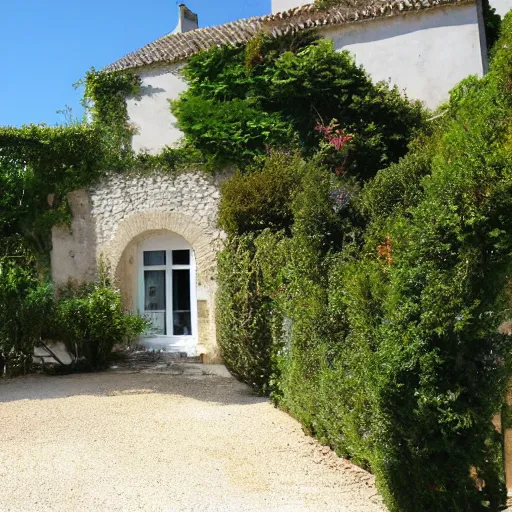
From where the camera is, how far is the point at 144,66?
1261 cm

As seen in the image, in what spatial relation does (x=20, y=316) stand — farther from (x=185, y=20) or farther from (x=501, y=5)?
(x=501, y=5)

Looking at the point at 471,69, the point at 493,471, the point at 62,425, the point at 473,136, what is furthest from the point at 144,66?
the point at 493,471

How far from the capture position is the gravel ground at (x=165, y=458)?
4.59 metres

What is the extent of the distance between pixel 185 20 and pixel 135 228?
318 inches

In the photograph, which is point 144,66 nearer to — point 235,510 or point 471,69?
point 471,69

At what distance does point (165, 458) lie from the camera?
218 inches

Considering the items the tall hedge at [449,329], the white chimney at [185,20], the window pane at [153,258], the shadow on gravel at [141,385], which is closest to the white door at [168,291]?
the window pane at [153,258]

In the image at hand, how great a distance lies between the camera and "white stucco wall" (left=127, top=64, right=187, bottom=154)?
1247 centimetres

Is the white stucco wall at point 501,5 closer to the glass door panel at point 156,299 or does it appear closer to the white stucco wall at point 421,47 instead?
the white stucco wall at point 421,47

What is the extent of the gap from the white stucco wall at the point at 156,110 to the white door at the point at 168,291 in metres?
2.22

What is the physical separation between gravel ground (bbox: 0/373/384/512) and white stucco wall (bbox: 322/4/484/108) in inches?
269

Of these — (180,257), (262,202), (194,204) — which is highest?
(194,204)

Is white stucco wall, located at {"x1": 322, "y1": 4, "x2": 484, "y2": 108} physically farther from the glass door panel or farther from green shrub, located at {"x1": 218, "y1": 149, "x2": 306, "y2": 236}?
the glass door panel

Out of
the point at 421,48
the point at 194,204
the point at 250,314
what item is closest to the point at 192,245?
the point at 194,204
